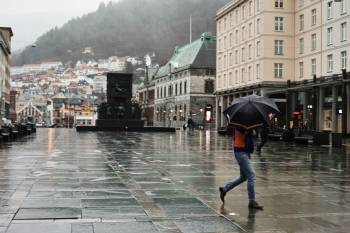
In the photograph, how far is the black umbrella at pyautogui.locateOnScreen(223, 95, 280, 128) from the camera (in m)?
9.88

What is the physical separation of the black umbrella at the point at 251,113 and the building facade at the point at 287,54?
136ft

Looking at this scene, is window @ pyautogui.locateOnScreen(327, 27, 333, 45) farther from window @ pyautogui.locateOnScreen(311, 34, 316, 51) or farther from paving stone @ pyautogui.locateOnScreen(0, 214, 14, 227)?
paving stone @ pyautogui.locateOnScreen(0, 214, 14, 227)

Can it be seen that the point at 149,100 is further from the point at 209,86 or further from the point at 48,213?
the point at 48,213

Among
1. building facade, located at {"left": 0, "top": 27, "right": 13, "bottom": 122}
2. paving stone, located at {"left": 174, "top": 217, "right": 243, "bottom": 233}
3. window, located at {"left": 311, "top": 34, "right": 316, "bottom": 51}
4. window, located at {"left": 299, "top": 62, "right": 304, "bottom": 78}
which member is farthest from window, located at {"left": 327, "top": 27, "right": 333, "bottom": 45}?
paving stone, located at {"left": 174, "top": 217, "right": 243, "bottom": 233}

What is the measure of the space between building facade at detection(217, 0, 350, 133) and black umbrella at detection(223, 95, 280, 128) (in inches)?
1634

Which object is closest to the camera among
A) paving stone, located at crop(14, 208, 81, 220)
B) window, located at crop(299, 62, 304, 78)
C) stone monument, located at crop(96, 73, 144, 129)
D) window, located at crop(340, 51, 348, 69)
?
paving stone, located at crop(14, 208, 81, 220)

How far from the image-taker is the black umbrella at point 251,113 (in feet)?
32.4

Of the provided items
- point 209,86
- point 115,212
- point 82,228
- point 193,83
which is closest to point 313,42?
point 193,83

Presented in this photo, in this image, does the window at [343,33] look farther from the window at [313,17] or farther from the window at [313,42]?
the window at [313,42]

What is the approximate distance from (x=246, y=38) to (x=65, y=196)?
7423 centimetres

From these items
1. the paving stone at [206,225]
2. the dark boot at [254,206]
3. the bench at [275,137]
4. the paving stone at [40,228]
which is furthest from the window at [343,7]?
the paving stone at [40,228]

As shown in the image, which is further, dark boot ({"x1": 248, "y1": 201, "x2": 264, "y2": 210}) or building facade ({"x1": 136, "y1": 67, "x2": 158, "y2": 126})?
building facade ({"x1": 136, "y1": 67, "x2": 158, "y2": 126})

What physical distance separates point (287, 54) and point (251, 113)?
68850 mm

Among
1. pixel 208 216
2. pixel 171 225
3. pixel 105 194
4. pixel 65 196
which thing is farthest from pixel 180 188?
pixel 171 225
